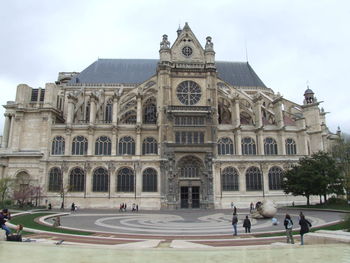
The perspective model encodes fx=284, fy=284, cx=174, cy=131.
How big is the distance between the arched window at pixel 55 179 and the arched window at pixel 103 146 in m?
6.22

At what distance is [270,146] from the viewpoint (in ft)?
151

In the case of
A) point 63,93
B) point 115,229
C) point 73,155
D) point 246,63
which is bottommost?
point 115,229

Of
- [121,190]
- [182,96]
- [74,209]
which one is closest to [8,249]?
[74,209]

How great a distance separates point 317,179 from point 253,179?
33.3 ft

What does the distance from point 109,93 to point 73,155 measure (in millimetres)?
17161

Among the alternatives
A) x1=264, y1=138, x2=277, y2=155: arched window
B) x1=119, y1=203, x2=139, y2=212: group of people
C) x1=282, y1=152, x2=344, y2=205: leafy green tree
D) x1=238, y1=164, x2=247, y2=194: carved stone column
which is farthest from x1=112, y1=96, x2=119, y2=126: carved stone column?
x1=282, y1=152, x2=344, y2=205: leafy green tree

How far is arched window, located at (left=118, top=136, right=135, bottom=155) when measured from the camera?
1731 inches

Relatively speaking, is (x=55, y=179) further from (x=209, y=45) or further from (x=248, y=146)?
(x=209, y=45)

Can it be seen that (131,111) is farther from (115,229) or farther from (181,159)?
(115,229)

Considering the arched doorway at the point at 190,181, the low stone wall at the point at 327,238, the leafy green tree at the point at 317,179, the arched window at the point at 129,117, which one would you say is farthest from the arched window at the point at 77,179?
the low stone wall at the point at 327,238

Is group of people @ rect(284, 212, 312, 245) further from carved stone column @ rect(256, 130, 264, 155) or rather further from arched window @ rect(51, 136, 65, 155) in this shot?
arched window @ rect(51, 136, 65, 155)

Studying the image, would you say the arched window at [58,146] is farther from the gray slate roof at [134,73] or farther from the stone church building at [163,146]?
the gray slate roof at [134,73]

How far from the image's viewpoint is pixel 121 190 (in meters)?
42.2

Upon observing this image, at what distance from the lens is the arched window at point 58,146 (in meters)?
43.5
